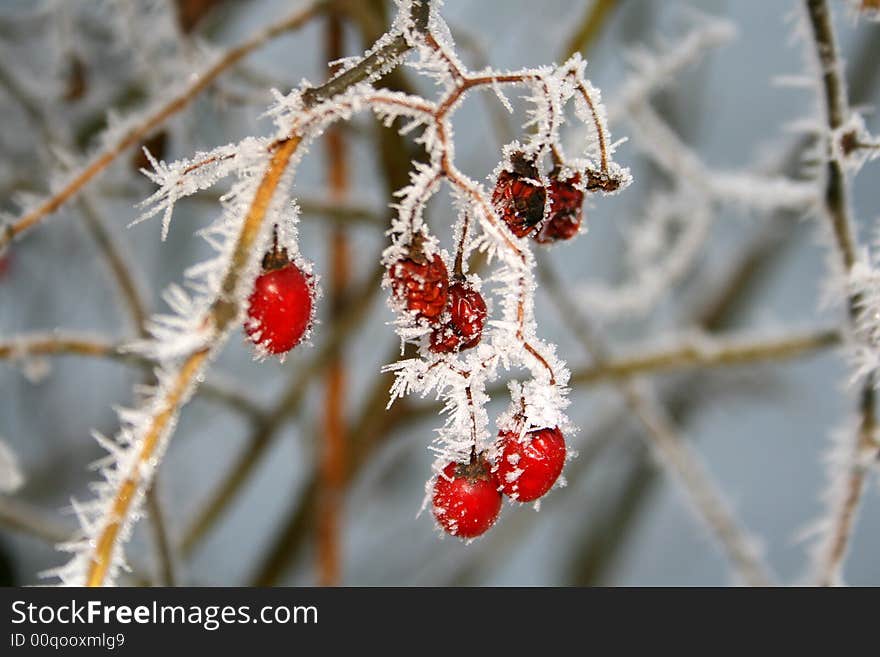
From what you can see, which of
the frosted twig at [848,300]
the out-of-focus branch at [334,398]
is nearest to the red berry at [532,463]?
the frosted twig at [848,300]

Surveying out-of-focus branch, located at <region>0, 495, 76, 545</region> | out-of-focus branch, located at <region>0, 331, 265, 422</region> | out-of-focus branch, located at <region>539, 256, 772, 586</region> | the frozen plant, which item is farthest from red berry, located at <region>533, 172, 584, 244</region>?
out-of-focus branch, located at <region>0, 495, 76, 545</region>

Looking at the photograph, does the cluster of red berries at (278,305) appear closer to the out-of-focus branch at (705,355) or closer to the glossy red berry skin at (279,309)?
the glossy red berry skin at (279,309)

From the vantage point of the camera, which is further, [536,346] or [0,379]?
[0,379]

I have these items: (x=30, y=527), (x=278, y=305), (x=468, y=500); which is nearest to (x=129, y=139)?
(x=278, y=305)

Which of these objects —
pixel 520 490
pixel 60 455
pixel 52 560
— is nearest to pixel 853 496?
pixel 520 490

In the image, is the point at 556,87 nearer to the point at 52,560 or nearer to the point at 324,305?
the point at 324,305

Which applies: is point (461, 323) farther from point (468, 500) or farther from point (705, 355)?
point (705, 355)
